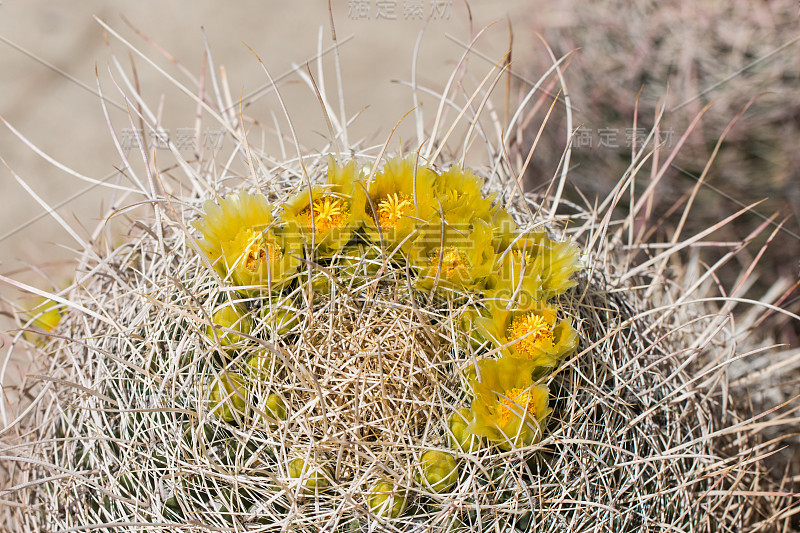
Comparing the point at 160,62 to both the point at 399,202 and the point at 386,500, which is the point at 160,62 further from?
the point at 386,500

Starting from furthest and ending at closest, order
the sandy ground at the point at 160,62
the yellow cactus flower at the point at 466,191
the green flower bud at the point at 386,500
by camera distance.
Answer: the sandy ground at the point at 160,62
the yellow cactus flower at the point at 466,191
the green flower bud at the point at 386,500

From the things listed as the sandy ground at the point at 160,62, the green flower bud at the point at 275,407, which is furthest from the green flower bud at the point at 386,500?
the sandy ground at the point at 160,62

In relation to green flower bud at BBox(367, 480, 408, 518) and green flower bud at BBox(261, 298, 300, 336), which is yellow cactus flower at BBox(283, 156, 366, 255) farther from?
green flower bud at BBox(367, 480, 408, 518)

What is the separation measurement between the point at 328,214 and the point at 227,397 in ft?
0.68

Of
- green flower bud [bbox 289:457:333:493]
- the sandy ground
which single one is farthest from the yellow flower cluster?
the sandy ground

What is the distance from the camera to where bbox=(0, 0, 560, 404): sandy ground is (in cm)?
294

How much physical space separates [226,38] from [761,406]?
3.00m

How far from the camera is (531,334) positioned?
0.63 m

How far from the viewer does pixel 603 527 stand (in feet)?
2.11

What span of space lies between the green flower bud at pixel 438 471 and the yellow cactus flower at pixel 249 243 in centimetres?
22

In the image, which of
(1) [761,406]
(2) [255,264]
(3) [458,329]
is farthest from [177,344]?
(1) [761,406]

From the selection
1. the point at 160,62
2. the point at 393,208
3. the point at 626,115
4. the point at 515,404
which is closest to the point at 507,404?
the point at 515,404

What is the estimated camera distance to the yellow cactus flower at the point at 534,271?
2.15ft

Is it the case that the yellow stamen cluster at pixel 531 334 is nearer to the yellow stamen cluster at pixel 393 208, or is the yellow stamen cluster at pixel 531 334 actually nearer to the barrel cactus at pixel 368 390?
the barrel cactus at pixel 368 390
